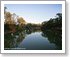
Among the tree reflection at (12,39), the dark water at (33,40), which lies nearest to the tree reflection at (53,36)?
the dark water at (33,40)

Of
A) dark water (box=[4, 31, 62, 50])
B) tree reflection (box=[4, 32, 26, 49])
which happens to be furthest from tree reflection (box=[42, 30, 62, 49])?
tree reflection (box=[4, 32, 26, 49])

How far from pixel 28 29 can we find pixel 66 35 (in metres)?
0.39

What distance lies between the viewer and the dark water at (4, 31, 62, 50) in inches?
70.2

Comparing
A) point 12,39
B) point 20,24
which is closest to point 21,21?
point 20,24

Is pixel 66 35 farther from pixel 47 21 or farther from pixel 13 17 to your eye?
pixel 13 17

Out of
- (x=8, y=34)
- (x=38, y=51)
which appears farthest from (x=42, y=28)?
(x=8, y=34)

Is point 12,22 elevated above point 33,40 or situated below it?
above

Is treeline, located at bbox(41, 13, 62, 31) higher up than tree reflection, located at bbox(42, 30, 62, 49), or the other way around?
treeline, located at bbox(41, 13, 62, 31)

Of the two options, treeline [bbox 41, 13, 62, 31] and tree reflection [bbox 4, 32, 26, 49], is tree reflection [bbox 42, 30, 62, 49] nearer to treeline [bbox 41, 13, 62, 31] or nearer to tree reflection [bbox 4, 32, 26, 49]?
treeline [bbox 41, 13, 62, 31]

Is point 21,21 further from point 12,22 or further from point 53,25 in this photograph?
point 53,25

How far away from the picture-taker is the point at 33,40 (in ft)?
5.86

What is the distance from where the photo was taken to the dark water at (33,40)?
1784 mm

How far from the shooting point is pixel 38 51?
1.79 metres

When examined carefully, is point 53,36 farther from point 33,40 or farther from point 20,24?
point 20,24
